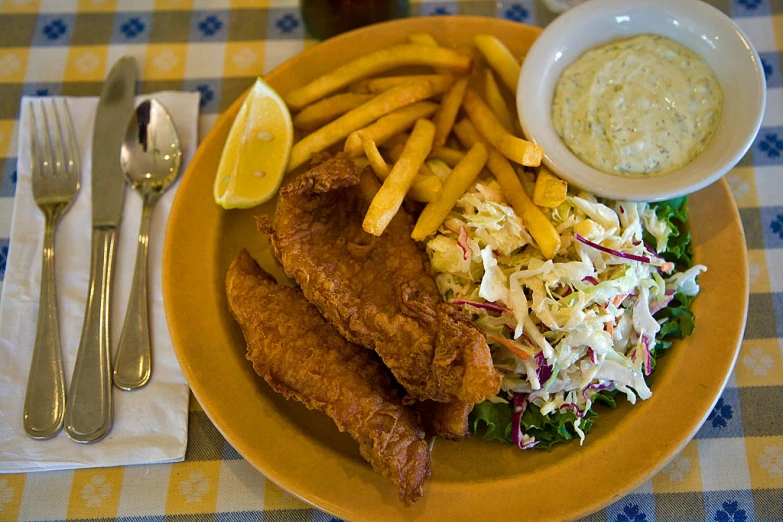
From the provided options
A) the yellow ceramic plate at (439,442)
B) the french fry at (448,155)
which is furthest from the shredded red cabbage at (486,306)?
the french fry at (448,155)

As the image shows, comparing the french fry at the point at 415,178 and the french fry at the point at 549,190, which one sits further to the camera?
the french fry at the point at 415,178

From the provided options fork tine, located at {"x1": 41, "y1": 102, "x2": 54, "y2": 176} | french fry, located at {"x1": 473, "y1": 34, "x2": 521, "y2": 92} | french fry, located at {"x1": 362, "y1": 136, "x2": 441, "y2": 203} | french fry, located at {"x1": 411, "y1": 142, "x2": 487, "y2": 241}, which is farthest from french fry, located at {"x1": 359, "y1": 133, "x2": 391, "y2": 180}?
fork tine, located at {"x1": 41, "y1": 102, "x2": 54, "y2": 176}

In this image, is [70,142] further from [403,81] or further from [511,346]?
[511,346]

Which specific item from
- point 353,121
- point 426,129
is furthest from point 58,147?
point 426,129

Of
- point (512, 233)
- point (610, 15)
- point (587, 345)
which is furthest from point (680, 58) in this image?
point (587, 345)

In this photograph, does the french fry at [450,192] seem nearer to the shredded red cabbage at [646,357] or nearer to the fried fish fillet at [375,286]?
the fried fish fillet at [375,286]
